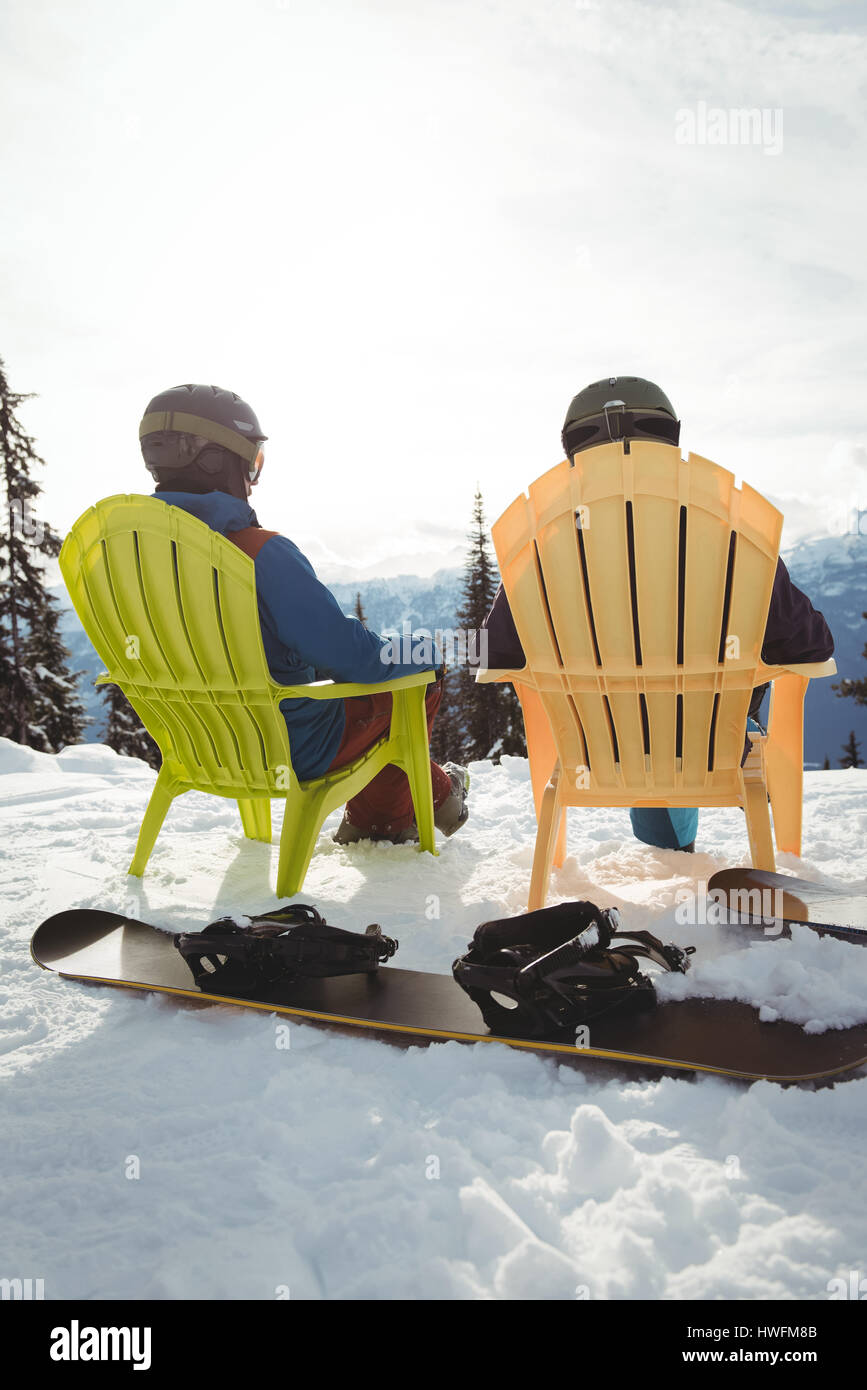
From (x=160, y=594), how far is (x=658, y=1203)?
91.1 inches

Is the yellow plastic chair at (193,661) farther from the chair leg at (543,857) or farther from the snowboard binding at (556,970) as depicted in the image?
the snowboard binding at (556,970)

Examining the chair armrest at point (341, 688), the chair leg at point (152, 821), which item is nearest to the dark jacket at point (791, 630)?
the chair armrest at point (341, 688)

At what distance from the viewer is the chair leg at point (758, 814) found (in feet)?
8.59

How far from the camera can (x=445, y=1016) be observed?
1.94 meters

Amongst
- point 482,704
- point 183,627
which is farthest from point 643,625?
point 482,704

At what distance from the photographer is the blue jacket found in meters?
2.74

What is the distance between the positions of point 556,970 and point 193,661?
1.71 m

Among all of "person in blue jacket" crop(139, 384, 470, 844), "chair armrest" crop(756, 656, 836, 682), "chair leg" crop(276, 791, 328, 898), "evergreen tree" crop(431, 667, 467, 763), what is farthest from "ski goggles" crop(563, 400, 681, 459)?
"evergreen tree" crop(431, 667, 467, 763)

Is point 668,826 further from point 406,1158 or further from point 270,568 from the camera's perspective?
point 406,1158

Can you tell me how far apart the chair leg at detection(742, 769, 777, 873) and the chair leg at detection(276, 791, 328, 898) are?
5.27 ft

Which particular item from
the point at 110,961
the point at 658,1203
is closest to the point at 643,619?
the point at 658,1203

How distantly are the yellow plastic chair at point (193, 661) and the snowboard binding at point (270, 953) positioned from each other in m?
0.77
